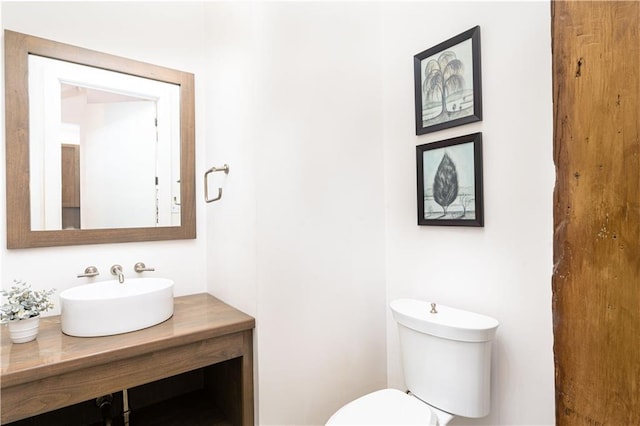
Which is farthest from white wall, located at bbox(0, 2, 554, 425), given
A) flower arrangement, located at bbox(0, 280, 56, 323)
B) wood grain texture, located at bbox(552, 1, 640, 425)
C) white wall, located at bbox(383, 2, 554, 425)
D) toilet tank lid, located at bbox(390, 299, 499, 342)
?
wood grain texture, located at bbox(552, 1, 640, 425)

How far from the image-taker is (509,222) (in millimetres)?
1271

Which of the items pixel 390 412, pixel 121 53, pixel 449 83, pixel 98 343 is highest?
pixel 121 53

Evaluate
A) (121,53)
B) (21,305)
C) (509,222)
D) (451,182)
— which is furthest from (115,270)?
(509,222)

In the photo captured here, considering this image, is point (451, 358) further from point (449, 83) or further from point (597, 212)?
point (449, 83)

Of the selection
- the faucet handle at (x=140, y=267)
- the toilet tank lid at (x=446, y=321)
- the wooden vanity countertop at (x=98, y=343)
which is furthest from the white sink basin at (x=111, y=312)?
the toilet tank lid at (x=446, y=321)

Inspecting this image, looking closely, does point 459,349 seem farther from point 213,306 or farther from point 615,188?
point 213,306

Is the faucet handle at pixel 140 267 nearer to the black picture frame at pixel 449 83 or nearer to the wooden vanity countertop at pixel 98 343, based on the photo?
the wooden vanity countertop at pixel 98 343

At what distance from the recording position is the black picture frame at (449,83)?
1.35m

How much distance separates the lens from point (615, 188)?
56cm

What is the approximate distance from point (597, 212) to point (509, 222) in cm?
72

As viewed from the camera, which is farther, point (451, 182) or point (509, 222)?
point (451, 182)

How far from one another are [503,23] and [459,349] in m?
1.24

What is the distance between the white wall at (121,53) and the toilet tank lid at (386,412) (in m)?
0.99

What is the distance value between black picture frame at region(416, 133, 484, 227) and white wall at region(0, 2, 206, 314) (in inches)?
45.1
